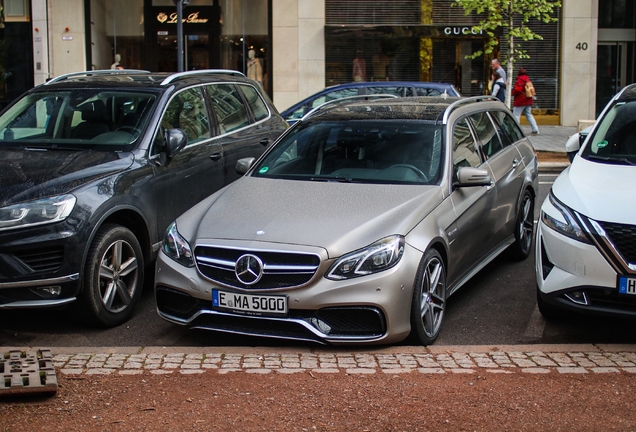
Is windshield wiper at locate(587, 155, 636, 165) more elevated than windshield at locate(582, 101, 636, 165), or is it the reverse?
windshield at locate(582, 101, 636, 165)

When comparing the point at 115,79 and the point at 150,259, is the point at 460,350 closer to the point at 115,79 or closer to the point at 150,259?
the point at 150,259

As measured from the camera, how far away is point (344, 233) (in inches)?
225

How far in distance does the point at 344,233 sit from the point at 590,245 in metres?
1.63

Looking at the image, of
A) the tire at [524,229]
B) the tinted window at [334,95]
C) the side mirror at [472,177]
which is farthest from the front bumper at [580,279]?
the tinted window at [334,95]

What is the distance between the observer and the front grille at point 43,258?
602 centimetres

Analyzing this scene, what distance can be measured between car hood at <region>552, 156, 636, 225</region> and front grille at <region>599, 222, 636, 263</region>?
0.04 metres

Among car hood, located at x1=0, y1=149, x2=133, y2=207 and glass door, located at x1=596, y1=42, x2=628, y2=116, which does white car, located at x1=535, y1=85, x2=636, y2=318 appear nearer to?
car hood, located at x1=0, y1=149, x2=133, y2=207

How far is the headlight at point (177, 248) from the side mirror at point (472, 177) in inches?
83.0

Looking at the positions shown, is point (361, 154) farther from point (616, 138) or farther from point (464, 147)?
point (616, 138)

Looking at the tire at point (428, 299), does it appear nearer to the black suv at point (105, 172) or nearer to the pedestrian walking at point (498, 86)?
the black suv at point (105, 172)

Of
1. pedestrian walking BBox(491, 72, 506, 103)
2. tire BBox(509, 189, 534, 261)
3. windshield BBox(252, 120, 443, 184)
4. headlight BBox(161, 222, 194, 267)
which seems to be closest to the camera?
headlight BBox(161, 222, 194, 267)

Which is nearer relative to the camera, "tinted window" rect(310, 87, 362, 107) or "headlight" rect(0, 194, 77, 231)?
"headlight" rect(0, 194, 77, 231)

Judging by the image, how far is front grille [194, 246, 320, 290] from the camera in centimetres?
561

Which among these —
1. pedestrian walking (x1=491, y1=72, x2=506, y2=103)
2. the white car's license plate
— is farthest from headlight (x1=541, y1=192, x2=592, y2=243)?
pedestrian walking (x1=491, y1=72, x2=506, y2=103)
